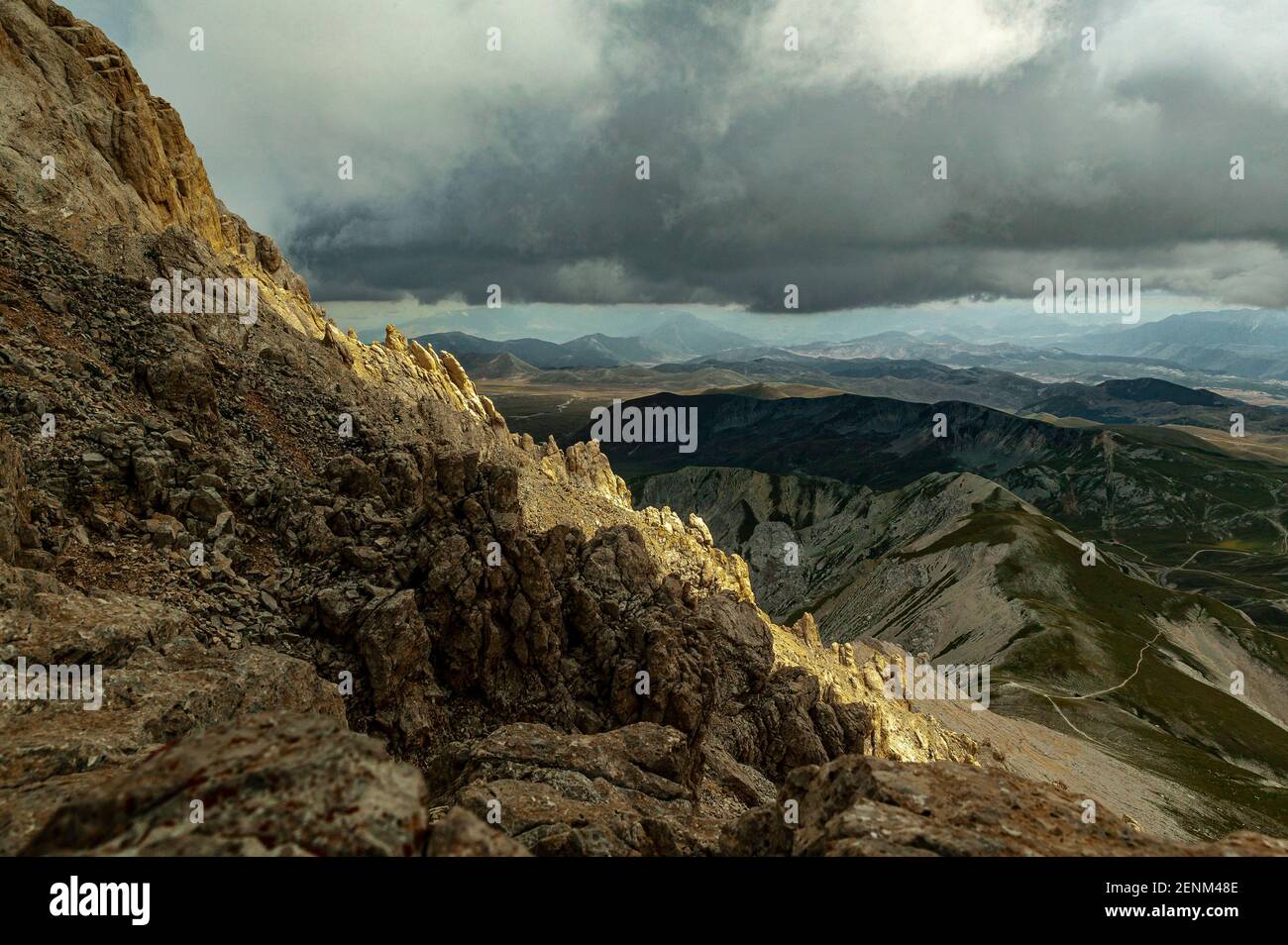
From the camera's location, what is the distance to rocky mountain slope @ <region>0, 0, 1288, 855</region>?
12.4 metres

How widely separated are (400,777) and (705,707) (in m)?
35.8

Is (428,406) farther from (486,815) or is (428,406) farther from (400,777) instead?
(400,777)

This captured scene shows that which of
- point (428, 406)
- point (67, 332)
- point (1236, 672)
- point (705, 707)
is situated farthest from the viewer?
point (1236, 672)

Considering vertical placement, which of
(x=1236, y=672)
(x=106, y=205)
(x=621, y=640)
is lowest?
(x=1236, y=672)

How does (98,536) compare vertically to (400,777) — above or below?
above

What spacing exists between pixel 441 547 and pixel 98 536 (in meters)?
16.6

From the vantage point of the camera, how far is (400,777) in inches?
457

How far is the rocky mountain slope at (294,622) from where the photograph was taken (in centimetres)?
1235

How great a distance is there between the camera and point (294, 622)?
3309 cm

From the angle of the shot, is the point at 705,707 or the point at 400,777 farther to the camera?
the point at 705,707

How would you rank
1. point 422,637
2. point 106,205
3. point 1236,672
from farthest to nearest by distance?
point 1236,672
point 106,205
point 422,637
